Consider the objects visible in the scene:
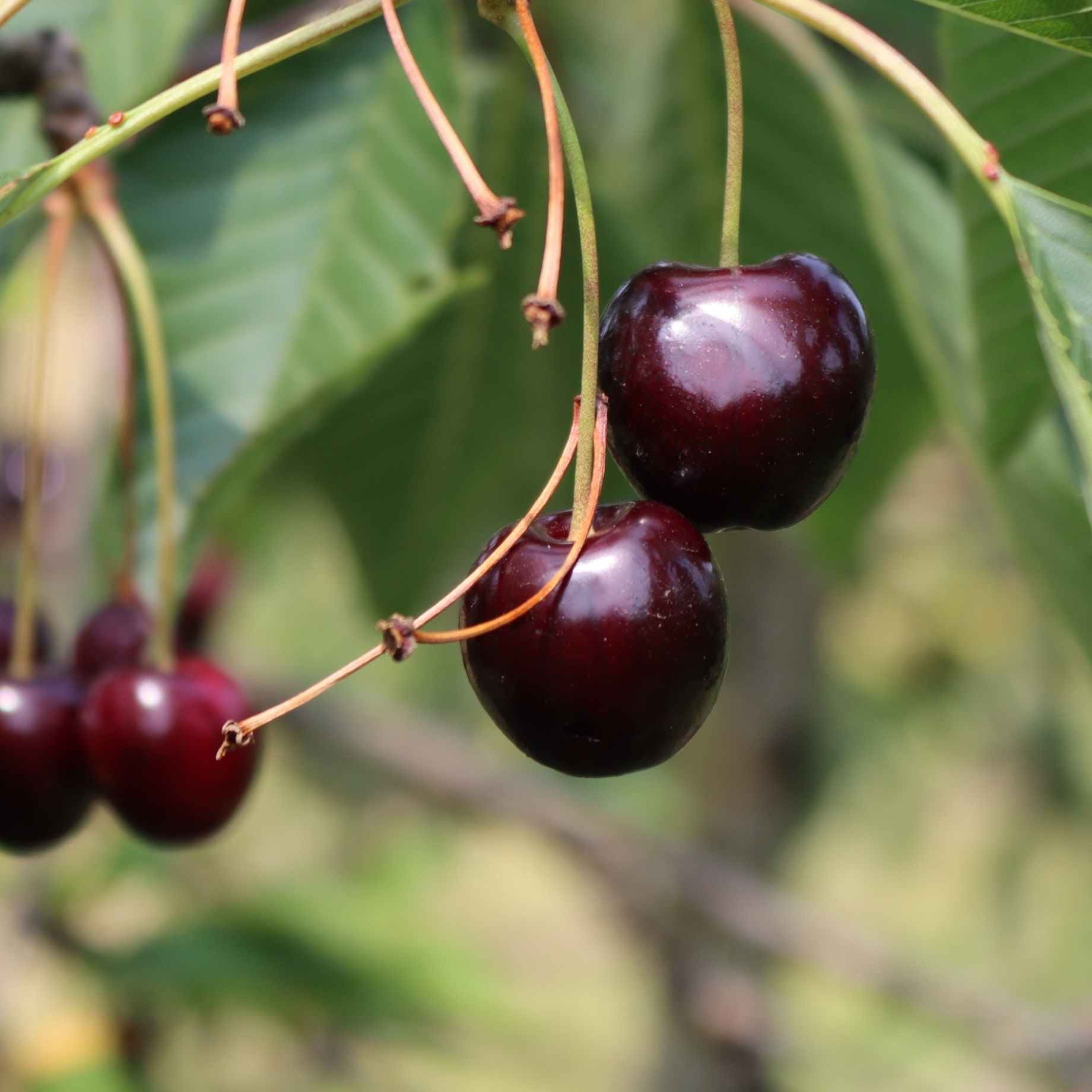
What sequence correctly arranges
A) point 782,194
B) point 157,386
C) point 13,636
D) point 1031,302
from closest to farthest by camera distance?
point 1031,302 < point 157,386 < point 13,636 < point 782,194

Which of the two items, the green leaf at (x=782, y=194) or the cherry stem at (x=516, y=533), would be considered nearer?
the cherry stem at (x=516, y=533)

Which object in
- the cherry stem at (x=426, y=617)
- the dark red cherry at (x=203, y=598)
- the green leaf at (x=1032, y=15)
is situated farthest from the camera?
the dark red cherry at (x=203, y=598)

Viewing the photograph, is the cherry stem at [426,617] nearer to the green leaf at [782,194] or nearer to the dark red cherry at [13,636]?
the dark red cherry at [13,636]

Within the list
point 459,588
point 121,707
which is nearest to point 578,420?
point 459,588

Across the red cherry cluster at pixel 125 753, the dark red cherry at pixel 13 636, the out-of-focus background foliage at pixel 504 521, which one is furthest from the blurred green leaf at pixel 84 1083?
the red cherry cluster at pixel 125 753

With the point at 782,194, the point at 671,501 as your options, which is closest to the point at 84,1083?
the point at 782,194

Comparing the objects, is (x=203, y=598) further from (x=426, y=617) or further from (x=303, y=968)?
(x=426, y=617)

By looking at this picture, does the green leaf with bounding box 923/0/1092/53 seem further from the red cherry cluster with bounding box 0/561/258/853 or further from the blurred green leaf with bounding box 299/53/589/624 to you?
the blurred green leaf with bounding box 299/53/589/624
